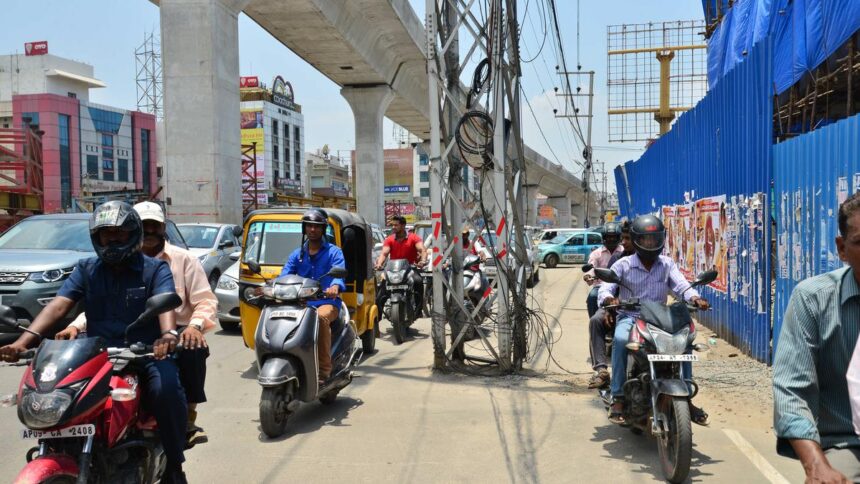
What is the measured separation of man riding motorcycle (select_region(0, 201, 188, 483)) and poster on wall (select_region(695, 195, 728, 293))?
312 inches

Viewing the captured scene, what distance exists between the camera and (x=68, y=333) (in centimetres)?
366

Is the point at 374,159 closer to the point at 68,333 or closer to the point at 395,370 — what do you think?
the point at 395,370

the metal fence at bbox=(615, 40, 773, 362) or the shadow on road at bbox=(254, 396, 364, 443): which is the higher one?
the metal fence at bbox=(615, 40, 773, 362)

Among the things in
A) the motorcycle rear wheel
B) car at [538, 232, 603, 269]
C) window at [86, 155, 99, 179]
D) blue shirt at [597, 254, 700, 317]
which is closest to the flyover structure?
the motorcycle rear wheel

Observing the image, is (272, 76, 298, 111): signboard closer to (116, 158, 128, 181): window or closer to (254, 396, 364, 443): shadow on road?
(116, 158, 128, 181): window

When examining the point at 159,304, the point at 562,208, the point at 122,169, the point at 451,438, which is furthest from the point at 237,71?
the point at 562,208

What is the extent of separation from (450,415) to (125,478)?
3.33 m

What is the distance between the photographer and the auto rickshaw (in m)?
8.37

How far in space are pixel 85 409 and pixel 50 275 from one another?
692 centimetres

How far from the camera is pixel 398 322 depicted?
10.0 m

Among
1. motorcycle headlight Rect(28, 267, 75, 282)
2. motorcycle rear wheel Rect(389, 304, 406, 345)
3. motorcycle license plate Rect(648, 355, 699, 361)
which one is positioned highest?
motorcycle headlight Rect(28, 267, 75, 282)

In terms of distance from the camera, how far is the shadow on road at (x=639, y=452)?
472cm

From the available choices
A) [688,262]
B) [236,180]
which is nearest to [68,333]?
[688,262]

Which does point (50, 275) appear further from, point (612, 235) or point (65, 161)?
point (65, 161)
